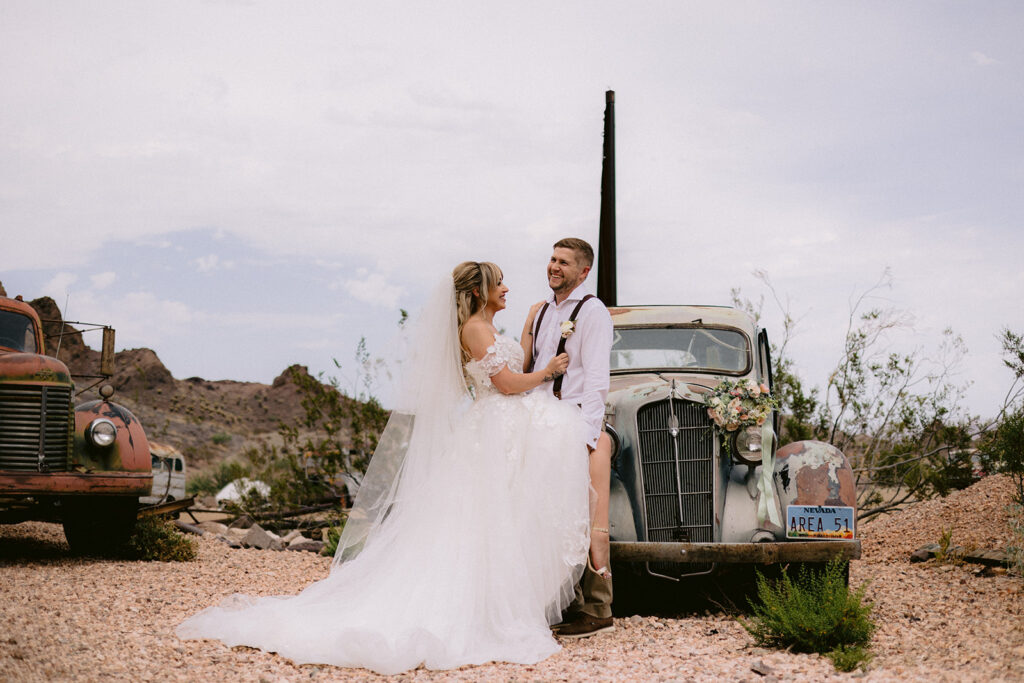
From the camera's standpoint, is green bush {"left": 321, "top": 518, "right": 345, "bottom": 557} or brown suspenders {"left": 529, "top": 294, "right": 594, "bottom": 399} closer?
brown suspenders {"left": 529, "top": 294, "right": 594, "bottom": 399}

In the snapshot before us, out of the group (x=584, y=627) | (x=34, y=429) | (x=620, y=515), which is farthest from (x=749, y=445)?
(x=34, y=429)

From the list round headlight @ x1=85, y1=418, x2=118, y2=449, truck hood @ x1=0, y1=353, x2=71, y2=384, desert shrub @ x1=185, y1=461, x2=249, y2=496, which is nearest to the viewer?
truck hood @ x1=0, y1=353, x2=71, y2=384

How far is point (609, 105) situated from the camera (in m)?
12.5

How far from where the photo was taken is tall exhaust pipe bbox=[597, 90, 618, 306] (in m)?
12.3

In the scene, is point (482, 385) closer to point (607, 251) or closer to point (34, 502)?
point (34, 502)

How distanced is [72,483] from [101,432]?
52 cm

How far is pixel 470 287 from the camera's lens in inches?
209

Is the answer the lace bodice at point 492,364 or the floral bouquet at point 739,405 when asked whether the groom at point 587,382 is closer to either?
the lace bodice at point 492,364

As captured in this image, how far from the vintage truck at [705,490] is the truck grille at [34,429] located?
16.5 feet

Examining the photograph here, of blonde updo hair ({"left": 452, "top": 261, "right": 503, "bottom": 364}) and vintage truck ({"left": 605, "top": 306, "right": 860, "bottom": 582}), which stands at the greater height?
blonde updo hair ({"left": 452, "top": 261, "right": 503, "bottom": 364})

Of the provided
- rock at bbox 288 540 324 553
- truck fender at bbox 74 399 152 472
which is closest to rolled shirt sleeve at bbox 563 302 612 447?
truck fender at bbox 74 399 152 472

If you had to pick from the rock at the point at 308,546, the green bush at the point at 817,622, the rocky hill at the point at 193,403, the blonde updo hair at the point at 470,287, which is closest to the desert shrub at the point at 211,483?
the rocky hill at the point at 193,403

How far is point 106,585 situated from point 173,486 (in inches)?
358

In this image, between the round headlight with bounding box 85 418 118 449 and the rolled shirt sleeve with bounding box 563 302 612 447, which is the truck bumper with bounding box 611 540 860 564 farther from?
the round headlight with bounding box 85 418 118 449
